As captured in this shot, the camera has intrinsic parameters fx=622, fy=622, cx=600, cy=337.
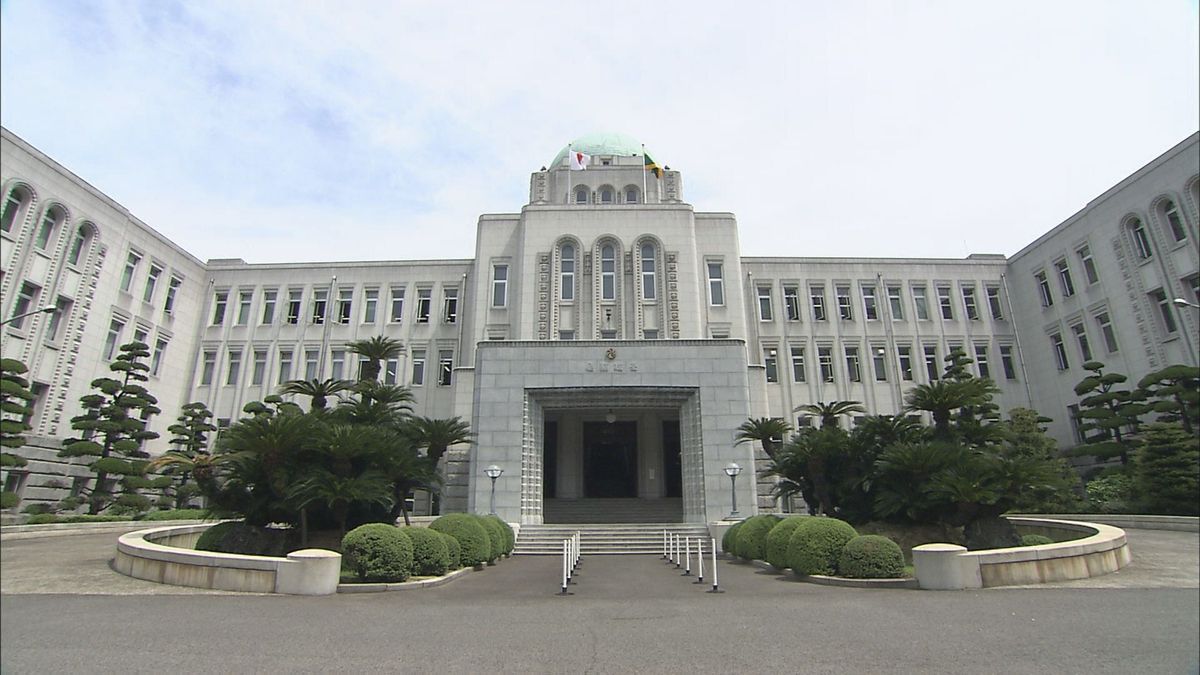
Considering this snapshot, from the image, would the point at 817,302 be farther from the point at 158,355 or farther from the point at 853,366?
the point at 158,355

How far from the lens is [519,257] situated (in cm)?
3512

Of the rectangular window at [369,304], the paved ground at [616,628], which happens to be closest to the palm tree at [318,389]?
the paved ground at [616,628]

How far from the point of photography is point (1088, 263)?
11.2m

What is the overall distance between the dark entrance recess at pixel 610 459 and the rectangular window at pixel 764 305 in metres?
12.1

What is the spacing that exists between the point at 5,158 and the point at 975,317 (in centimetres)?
4456

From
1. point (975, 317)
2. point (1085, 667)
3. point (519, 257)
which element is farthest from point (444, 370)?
point (1085, 667)

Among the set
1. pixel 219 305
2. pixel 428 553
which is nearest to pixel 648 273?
pixel 428 553

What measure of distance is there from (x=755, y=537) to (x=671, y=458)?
17.0 metres

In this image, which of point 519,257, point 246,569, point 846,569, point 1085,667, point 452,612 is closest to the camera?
point 1085,667

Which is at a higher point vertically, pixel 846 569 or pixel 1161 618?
pixel 1161 618

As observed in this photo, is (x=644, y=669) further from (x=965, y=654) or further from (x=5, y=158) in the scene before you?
(x=5, y=158)

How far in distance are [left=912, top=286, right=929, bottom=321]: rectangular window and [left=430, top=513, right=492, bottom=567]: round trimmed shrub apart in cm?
3336

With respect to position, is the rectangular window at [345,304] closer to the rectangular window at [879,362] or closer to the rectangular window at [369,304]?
the rectangular window at [369,304]

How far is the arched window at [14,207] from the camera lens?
2043 mm
